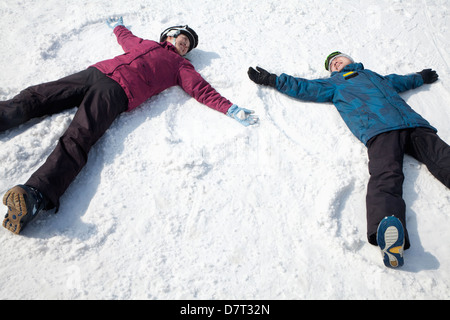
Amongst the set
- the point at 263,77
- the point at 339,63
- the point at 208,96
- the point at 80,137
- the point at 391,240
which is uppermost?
the point at 80,137

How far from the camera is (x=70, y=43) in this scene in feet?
11.3

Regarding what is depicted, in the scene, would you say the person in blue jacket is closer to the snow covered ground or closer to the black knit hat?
the snow covered ground

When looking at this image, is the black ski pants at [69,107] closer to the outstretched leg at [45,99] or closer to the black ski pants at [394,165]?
the outstretched leg at [45,99]

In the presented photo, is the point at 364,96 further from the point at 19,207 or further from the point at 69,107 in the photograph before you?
the point at 19,207

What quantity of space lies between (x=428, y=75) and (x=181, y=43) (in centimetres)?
293

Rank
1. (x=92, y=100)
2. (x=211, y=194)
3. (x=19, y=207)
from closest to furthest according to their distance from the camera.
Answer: (x=19, y=207)
(x=211, y=194)
(x=92, y=100)

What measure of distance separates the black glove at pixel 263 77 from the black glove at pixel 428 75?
6.07ft

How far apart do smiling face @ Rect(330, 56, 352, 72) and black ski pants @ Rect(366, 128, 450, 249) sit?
46.0 inches

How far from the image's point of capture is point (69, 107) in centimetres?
266

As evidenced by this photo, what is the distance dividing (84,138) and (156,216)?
2.84 feet

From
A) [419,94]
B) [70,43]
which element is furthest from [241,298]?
[70,43]

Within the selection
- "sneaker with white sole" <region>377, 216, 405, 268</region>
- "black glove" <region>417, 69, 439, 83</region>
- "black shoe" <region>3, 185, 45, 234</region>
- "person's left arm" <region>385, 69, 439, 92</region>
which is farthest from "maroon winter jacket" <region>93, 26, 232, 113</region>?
"black glove" <region>417, 69, 439, 83</region>

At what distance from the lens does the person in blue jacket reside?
2088mm

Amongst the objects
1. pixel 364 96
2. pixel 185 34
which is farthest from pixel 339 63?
pixel 185 34
